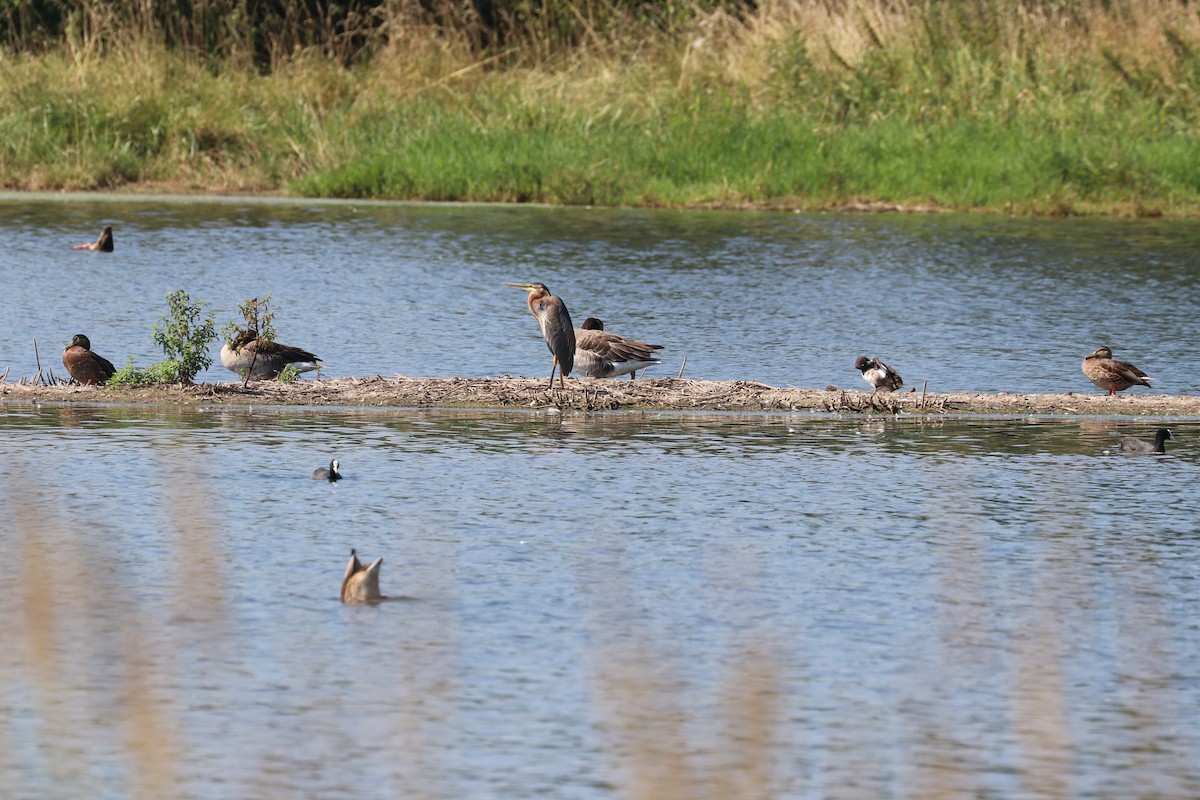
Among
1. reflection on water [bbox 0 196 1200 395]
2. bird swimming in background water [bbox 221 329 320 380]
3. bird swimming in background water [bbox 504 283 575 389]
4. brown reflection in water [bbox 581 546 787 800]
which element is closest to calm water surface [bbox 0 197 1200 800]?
brown reflection in water [bbox 581 546 787 800]

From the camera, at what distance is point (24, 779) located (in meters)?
5.82

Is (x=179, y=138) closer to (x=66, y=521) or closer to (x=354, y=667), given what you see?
(x=66, y=521)

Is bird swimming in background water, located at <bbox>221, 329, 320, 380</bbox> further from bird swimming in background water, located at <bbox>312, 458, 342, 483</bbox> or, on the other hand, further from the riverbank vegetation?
the riverbank vegetation

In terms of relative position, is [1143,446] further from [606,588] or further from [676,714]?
[676,714]

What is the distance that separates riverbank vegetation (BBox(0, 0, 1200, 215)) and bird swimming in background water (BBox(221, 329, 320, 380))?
41.0ft

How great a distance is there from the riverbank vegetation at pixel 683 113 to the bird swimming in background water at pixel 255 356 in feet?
41.0

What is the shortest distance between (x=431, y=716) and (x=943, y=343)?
9942 millimetres

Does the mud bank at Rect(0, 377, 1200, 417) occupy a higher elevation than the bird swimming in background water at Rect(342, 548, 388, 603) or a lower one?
higher

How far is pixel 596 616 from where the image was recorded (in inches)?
302

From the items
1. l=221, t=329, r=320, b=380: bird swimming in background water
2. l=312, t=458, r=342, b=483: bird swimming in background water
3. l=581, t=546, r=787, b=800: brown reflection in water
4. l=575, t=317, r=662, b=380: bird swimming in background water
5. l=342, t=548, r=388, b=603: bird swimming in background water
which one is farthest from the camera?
l=575, t=317, r=662, b=380: bird swimming in background water

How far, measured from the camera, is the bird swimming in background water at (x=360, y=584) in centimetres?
761

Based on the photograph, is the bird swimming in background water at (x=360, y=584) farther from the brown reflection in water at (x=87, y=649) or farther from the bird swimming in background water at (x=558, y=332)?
the bird swimming in background water at (x=558, y=332)

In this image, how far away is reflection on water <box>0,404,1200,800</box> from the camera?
604 cm

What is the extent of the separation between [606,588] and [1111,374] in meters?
6.14
